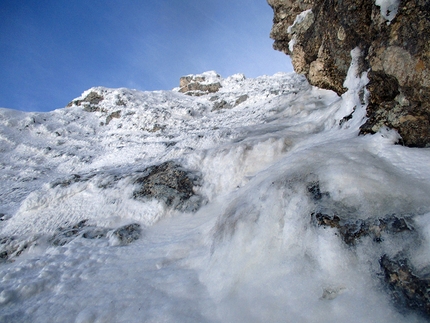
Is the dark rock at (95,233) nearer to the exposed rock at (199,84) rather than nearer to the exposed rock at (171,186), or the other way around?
the exposed rock at (171,186)

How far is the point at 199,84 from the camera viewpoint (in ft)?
148

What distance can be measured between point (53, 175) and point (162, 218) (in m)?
17.1

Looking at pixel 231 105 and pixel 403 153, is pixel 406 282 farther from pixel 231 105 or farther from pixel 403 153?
pixel 231 105

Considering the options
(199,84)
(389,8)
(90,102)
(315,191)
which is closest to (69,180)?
(315,191)

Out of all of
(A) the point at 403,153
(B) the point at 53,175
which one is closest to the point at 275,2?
(A) the point at 403,153

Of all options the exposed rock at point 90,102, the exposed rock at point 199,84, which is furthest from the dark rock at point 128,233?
the exposed rock at point 199,84

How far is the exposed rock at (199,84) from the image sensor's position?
141 ft

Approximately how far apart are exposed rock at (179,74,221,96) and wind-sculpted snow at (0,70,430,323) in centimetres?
3281

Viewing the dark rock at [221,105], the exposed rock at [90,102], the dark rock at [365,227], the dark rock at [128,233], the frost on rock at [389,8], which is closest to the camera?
the dark rock at [365,227]

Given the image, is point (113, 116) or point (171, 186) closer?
point (171, 186)

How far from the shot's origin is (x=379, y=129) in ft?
18.3

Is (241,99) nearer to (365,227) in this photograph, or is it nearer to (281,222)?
(281,222)

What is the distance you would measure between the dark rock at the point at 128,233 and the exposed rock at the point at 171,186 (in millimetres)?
1433

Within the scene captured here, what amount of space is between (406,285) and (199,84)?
45.5 m
